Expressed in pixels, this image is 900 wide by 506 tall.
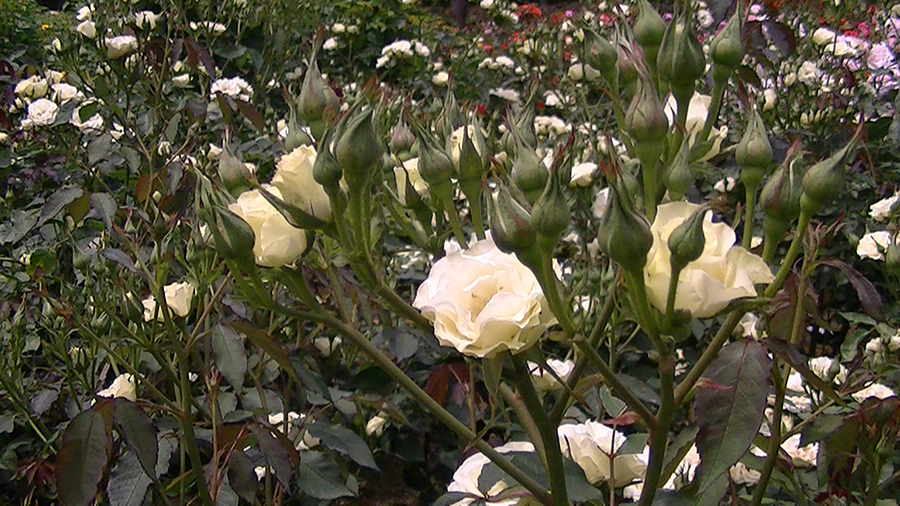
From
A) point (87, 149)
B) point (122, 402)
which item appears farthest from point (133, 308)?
point (87, 149)

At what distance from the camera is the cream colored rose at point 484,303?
64 cm

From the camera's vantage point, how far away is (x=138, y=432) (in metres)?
1.01

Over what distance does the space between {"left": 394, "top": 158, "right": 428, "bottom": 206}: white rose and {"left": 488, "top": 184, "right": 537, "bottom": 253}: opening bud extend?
0.98ft

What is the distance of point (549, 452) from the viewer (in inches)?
29.8

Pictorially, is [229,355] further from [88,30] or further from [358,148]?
[88,30]

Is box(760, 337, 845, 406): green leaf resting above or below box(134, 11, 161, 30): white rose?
above

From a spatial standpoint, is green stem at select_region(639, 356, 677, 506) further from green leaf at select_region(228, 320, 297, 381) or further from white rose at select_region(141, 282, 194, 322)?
white rose at select_region(141, 282, 194, 322)

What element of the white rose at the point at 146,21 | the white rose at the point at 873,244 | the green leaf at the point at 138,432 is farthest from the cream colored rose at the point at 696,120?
the white rose at the point at 146,21

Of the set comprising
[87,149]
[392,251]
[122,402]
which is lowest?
[87,149]

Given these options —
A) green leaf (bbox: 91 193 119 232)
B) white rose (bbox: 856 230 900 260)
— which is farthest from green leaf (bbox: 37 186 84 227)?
white rose (bbox: 856 230 900 260)

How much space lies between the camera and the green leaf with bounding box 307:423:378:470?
1226 mm

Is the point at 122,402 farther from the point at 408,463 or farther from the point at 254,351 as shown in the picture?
the point at 408,463

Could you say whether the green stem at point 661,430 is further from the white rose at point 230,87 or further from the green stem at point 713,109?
the white rose at point 230,87

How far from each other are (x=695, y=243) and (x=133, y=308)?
0.81 m
